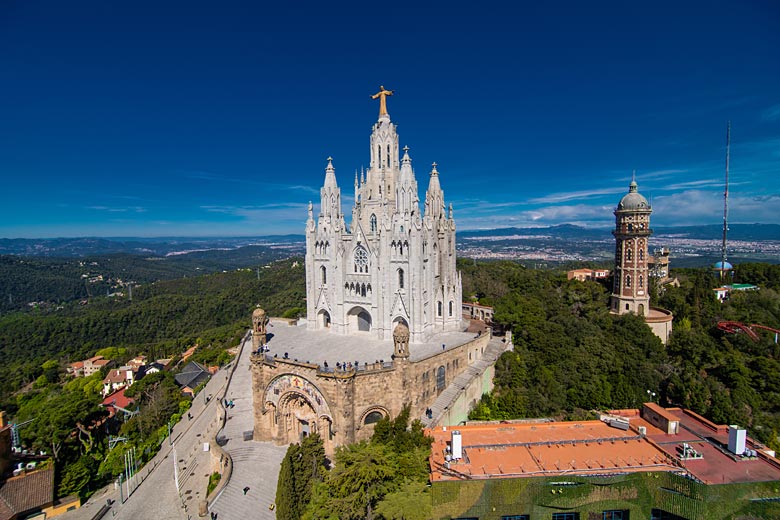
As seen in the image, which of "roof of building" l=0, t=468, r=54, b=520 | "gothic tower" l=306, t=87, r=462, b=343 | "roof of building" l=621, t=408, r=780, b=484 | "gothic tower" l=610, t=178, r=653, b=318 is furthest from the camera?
"gothic tower" l=610, t=178, r=653, b=318

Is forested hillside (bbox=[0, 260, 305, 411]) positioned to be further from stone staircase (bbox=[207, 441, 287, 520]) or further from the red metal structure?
the red metal structure

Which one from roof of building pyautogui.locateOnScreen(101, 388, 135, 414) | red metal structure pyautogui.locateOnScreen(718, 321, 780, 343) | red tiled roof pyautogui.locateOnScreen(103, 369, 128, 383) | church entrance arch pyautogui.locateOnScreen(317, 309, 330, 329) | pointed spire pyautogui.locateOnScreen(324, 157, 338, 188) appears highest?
pointed spire pyautogui.locateOnScreen(324, 157, 338, 188)

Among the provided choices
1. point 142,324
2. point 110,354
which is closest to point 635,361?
point 110,354

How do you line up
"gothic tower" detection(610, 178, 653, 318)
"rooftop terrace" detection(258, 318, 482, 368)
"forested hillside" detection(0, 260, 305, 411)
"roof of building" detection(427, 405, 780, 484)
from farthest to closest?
1. "forested hillside" detection(0, 260, 305, 411)
2. "gothic tower" detection(610, 178, 653, 318)
3. "rooftop terrace" detection(258, 318, 482, 368)
4. "roof of building" detection(427, 405, 780, 484)

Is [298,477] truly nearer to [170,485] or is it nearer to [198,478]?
[198,478]

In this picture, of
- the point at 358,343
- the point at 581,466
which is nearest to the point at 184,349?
the point at 358,343

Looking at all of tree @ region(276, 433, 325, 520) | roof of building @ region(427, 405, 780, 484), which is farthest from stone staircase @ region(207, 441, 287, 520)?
roof of building @ region(427, 405, 780, 484)

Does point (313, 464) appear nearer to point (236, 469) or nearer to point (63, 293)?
point (236, 469)

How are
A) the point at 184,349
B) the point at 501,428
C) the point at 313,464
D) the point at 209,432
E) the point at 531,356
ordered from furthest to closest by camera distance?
the point at 184,349, the point at 531,356, the point at 209,432, the point at 501,428, the point at 313,464
